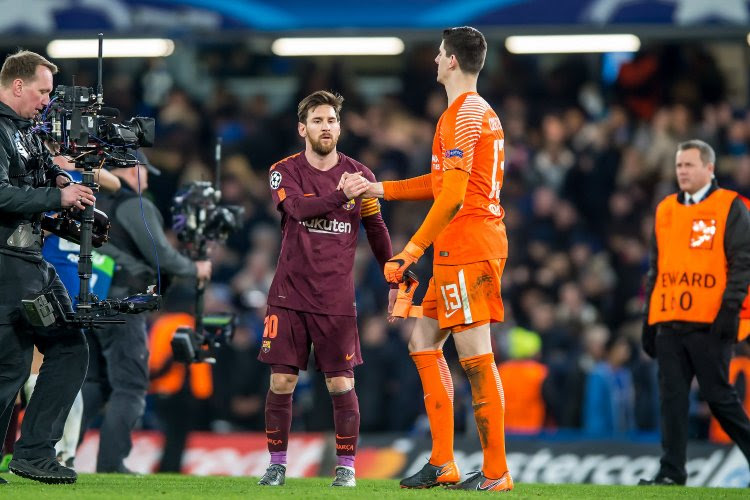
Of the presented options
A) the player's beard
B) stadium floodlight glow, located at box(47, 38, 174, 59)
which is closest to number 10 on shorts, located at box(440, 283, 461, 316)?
the player's beard

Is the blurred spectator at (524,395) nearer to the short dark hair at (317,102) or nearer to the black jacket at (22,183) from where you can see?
the short dark hair at (317,102)

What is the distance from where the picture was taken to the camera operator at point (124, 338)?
9906 millimetres

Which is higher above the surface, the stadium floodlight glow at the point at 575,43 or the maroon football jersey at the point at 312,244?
the stadium floodlight glow at the point at 575,43

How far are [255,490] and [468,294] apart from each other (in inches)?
66.0

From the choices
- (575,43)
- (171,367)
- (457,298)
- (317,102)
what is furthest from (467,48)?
(575,43)

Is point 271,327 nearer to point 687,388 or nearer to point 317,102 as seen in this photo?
point 317,102

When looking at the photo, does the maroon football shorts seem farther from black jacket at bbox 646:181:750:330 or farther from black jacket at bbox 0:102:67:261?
black jacket at bbox 646:181:750:330

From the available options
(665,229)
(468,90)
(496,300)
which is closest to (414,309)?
(496,300)

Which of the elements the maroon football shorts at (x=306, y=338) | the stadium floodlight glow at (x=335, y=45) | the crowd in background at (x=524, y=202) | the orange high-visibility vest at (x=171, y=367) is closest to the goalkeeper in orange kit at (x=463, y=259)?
the maroon football shorts at (x=306, y=338)

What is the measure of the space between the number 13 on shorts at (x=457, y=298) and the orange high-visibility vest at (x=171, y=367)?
6.85m

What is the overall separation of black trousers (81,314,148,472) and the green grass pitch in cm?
62

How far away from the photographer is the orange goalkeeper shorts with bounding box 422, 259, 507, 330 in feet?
25.4

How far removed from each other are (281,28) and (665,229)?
25.2ft

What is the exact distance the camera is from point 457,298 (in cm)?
776
